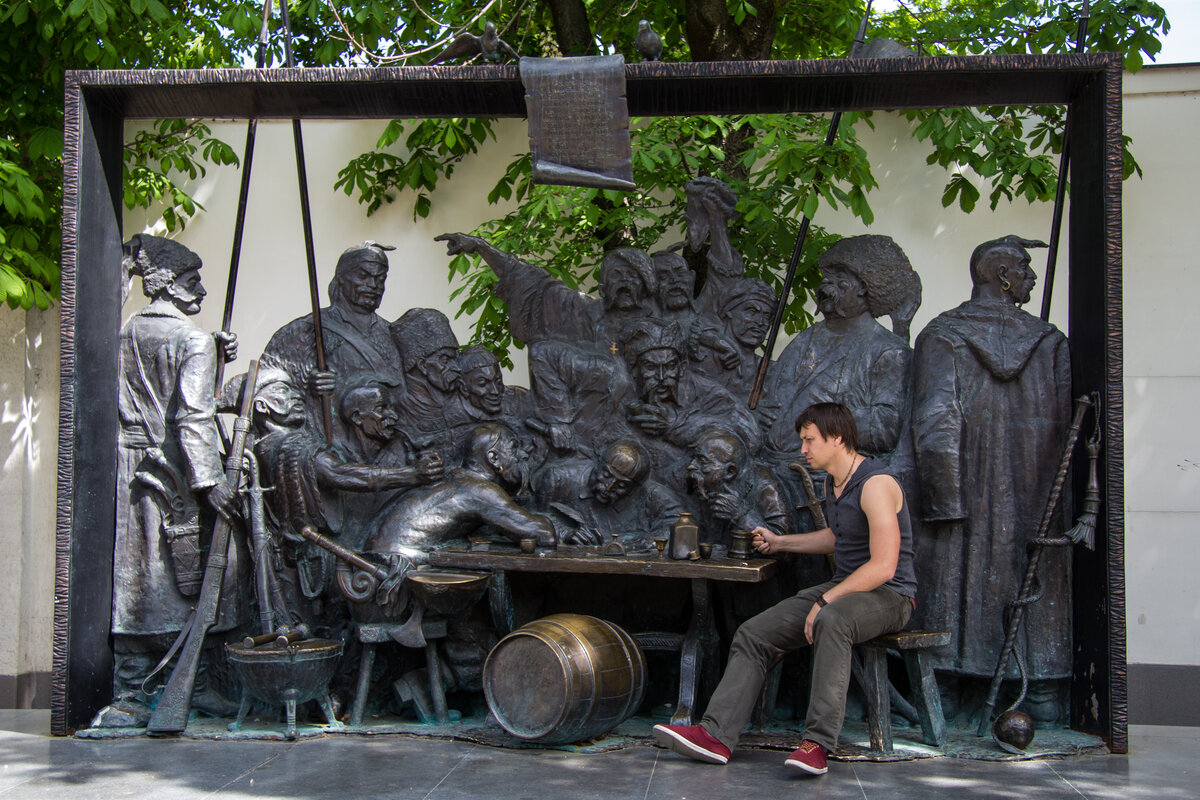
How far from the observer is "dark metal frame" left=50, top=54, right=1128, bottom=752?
6.25m

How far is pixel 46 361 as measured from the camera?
9.63 meters

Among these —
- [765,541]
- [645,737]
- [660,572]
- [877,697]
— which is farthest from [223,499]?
[877,697]

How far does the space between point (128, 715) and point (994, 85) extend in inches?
210

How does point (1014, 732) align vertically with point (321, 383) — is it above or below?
below

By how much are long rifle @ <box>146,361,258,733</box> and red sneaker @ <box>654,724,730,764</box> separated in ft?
7.75

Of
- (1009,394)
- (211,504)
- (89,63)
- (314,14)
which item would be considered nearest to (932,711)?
(1009,394)

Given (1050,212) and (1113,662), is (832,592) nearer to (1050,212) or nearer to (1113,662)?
(1113,662)

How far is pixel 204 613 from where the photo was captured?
6602mm

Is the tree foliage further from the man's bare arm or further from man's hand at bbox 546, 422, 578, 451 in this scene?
the man's bare arm

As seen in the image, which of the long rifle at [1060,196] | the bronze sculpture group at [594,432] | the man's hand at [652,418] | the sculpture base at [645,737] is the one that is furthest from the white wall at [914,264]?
the sculpture base at [645,737]

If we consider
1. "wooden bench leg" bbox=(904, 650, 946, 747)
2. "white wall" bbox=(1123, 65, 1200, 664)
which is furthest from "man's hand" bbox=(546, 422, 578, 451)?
"white wall" bbox=(1123, 65, 1200, 664)

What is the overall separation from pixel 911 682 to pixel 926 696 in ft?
0.34

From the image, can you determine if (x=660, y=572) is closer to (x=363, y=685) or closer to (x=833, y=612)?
(x=833, y=612)

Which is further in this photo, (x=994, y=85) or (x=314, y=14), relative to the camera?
(x=314, y=14)
